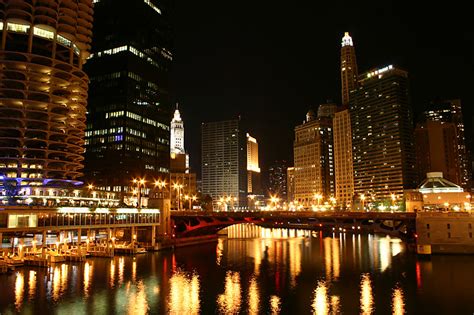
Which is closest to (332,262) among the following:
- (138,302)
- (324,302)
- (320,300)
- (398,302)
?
(398,302)

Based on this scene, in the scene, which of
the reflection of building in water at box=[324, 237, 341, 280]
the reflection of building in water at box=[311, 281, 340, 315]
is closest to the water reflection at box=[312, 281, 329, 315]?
the reflection of building in water at box=[311, 281, 340, 315]

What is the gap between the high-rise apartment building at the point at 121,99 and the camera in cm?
18062

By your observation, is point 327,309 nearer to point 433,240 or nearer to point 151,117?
point 433,240

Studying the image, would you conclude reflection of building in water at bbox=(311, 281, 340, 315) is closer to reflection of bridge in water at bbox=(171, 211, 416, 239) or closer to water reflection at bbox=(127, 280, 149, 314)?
water reflection at bbox=(127, 280, 149, 314)

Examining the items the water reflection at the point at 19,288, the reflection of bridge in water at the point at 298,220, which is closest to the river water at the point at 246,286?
the water reflection at the point at 19,288

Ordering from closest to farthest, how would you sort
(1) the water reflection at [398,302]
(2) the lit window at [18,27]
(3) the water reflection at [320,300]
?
1. (1) the water reflection at [398,302]
2. (3) the water reflection at [320,300]
3. (2) the lit window at [18,27]

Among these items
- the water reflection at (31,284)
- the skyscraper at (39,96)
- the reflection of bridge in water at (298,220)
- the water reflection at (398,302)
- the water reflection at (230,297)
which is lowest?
the water reflection at (398,302)

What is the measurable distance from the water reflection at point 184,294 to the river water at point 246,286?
0.43 ft

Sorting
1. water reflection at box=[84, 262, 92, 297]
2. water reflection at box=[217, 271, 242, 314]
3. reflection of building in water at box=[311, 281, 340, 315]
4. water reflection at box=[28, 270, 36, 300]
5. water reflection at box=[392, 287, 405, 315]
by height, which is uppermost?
water reflection at box=[28, 270, 36, 300]

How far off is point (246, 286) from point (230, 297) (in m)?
7.49

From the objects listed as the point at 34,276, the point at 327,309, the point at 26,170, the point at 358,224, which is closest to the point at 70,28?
the point at 26,170

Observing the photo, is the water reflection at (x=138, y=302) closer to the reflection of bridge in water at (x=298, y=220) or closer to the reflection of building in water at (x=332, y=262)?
the reflection of building in water at (x=332, y=262)

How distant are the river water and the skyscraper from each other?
119ft

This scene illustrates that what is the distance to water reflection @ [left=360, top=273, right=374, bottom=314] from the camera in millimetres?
48875
